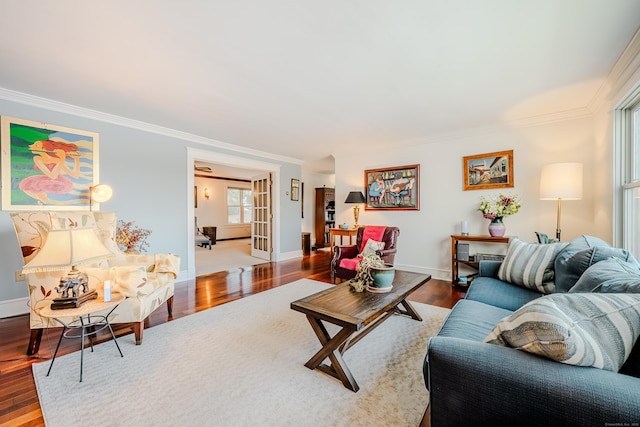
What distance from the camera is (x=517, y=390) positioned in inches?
32.2

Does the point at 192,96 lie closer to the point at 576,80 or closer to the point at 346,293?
the point at 346,293

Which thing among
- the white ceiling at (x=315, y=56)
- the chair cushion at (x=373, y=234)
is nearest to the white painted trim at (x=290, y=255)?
the chair cushion at (x=373, y=234)

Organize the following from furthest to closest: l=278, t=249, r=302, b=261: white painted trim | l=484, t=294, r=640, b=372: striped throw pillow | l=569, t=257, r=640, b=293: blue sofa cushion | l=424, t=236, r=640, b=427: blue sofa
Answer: l=278, t=249, r=302, b=261: white painted trim → l=569, t=257, r=640, b=293: blue sofa cushion → l=484, t=294, r=640, b=372: striped throw pillow → l=424, t=236, r=640, b=427: blue sofa

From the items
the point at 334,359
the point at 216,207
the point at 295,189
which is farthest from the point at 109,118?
the point at 216,207


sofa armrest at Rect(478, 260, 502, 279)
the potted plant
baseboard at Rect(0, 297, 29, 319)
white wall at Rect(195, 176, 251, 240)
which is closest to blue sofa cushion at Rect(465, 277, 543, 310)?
sofa armrest at Rect(478, 260, 502, 279)

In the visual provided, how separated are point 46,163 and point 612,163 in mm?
6058

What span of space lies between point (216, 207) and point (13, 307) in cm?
675

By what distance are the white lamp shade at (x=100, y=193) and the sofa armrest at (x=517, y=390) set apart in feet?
12.8

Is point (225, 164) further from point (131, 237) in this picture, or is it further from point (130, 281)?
point (130, 281)

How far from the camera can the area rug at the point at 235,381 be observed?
144cm

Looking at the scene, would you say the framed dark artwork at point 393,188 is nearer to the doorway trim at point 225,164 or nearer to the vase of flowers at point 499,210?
the vase of flowers at point 499,210

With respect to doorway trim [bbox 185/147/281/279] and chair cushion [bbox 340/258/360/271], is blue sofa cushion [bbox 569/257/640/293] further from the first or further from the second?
doorway trim [bbox 185/147/281/279]

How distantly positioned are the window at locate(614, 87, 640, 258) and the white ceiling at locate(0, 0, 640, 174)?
0.43 metres

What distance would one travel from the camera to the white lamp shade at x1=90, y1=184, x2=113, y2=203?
10.5ft
